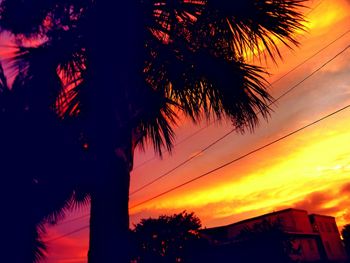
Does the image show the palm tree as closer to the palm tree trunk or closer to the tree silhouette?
the palm tree trunk

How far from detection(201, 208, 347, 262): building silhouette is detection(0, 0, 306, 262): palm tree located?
825 cm

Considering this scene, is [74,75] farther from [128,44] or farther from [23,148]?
[23,148]

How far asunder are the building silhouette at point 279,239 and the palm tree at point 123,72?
27.1 feet

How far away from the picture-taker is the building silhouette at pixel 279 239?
457 inches

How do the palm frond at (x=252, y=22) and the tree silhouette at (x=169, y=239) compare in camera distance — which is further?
the tree silhouette at (x=169, y=239)

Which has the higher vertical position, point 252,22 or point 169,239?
point 252,22

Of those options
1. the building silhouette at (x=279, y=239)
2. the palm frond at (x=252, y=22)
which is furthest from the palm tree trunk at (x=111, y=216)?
the building silhouette at (x=279, y=239)

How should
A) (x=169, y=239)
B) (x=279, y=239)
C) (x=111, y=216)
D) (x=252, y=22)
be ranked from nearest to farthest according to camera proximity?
(x=111, y=216)
(x=252, y=22)
(x=279, y=239)
(x=169, y=239)

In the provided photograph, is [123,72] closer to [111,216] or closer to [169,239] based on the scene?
[111,216]

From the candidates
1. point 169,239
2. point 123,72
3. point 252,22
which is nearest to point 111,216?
point 123,72

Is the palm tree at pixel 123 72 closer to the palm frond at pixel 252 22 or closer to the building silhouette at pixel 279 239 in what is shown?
the palm frond at pixel 252 22

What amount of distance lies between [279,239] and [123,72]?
9917mm

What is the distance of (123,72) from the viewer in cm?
353

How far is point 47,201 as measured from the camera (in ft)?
18.9
